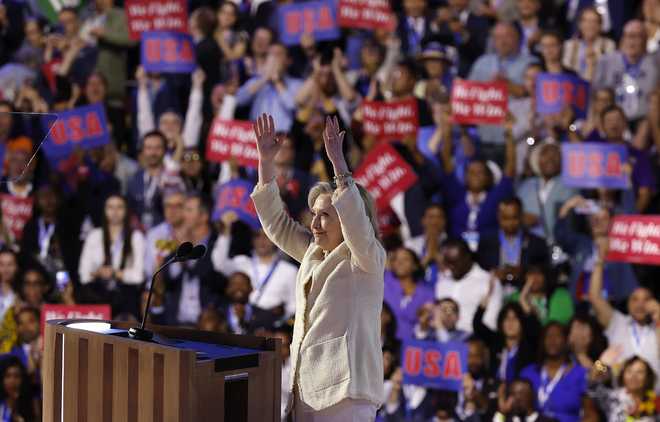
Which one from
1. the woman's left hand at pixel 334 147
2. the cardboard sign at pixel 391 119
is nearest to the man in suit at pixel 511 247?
the cardboard sign at pixel 391 119

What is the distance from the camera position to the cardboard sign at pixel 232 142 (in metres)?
6.48

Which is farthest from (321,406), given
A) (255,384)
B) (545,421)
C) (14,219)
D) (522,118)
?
(14,219)

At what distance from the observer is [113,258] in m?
6.68

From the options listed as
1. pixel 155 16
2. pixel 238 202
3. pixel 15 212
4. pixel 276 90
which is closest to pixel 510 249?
pixel 238 202

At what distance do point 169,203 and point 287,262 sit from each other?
32.9 inches

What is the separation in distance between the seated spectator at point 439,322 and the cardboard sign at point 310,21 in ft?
5.72

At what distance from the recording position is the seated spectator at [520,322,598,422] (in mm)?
5445

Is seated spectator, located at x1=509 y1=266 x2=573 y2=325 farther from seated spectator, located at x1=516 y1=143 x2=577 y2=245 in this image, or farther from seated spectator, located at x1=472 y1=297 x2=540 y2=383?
seated spectator, located at x1=516 y1=143 x2=577 y2=245

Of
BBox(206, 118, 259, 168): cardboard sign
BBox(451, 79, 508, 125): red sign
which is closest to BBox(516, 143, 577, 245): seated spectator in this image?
BBox(451, 79, 508, 125): red sign

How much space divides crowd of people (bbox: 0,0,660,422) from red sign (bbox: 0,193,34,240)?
3 cm

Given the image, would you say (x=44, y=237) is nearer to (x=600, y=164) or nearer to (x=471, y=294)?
(x=471, y=294)

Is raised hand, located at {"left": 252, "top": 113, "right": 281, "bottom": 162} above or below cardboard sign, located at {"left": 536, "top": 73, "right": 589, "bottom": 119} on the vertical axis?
below

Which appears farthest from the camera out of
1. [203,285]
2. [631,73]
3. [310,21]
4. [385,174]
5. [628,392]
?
[310,21]

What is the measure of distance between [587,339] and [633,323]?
0.23 m
